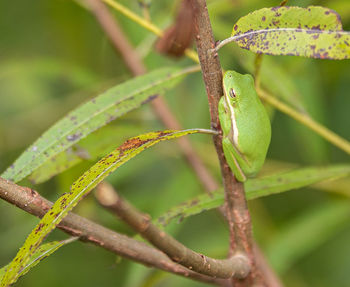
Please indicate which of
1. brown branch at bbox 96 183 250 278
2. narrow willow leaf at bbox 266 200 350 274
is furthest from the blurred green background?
brown branch at bbox 96 183 250 278

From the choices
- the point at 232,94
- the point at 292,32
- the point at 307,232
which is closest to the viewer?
the point at 292,32

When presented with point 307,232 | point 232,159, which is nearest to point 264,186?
point 232,159

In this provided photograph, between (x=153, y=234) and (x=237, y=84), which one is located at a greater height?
(x=237, y=84)

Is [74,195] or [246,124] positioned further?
[246,124]

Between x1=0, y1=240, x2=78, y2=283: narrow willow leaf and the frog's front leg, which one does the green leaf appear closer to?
the frog's front leg

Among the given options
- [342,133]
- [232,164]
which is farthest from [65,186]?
[342,133]

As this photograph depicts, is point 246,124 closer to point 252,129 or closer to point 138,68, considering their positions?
point 252,129

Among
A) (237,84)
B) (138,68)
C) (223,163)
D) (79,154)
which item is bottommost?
(223,163)
